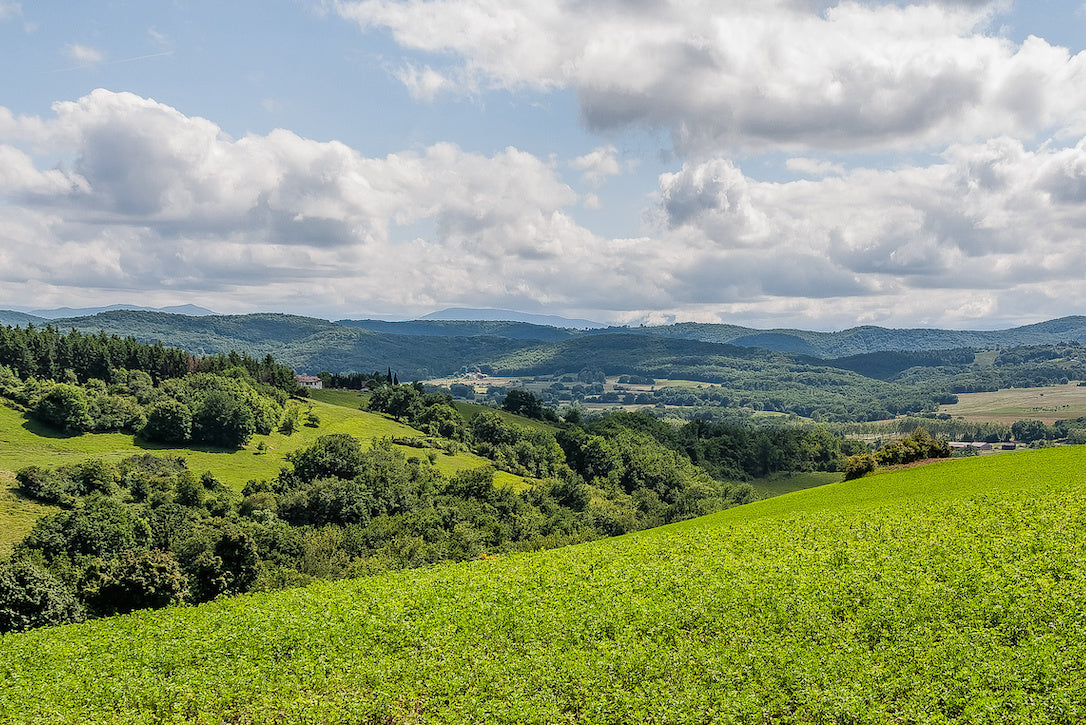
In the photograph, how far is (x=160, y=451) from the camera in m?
134

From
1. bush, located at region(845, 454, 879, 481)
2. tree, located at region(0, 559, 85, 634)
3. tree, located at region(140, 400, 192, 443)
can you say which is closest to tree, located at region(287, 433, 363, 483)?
tree, located at region(140, 400, 192, 443)

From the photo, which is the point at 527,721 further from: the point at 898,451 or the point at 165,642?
the point at 898,451

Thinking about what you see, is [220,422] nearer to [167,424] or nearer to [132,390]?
[167,424]

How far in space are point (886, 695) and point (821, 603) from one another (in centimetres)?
714

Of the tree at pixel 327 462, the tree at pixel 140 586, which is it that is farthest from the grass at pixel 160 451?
the tree at pixel 140 586

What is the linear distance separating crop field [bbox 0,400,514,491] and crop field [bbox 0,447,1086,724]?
99.7 m

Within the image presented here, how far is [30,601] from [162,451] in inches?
3350

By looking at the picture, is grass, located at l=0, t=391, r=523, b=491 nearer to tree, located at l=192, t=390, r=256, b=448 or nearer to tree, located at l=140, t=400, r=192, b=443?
tree, located at l=192, t=390, r=256, b=448

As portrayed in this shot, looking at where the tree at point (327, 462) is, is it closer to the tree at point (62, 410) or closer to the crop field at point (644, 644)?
the tree at point (62, 410)

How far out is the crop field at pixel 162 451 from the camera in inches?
4589

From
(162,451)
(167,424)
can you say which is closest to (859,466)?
(162,451)

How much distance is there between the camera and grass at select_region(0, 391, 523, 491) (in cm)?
11650

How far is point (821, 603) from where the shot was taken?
2616 cm

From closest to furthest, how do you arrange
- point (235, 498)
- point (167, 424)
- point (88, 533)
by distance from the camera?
1. point (88, 533)
2. point (235, 498)
3. point (167, 424)
